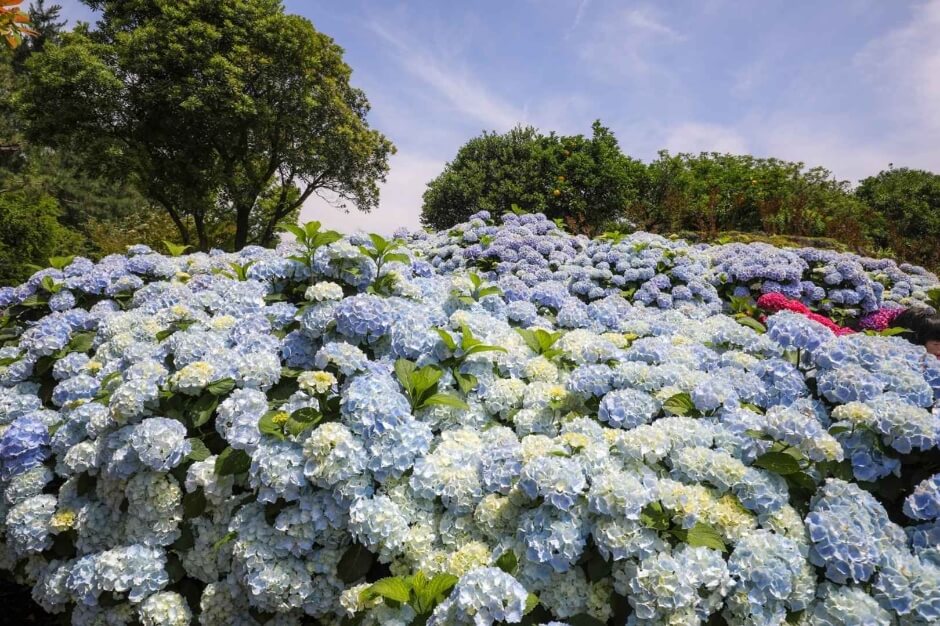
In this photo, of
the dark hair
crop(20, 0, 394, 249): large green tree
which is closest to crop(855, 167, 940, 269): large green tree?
crop(20, 0, 394, 249): large green tree

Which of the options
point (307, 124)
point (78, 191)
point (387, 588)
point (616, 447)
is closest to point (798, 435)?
point (616, 447)

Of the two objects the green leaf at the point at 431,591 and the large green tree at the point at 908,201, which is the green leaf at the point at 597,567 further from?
the large green tree at the point at 908,201

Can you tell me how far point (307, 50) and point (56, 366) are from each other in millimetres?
19085

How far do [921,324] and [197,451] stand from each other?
4.57 m

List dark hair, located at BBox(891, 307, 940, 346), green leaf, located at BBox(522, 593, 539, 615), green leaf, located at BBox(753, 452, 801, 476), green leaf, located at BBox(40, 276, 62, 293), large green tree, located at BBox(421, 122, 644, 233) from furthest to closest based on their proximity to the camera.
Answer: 1. large green tree, located at BBox(421, 122, 644, 233)
2. green leaf, located at BBox(40, 276, 62, 293)
3. dark hair, located at BBox(891, 307, 940, 346)
4. green leaf, located at BBox(753, 452, 801, 476)
5. green leaf, located at BBox(522, 593, 539, 615)

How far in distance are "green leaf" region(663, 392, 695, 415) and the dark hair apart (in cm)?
227

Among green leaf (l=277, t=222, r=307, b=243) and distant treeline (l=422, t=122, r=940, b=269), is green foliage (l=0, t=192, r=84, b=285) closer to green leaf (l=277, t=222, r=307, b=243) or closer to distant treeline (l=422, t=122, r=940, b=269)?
green leaf (l=277, t=222, r=307, b=243)

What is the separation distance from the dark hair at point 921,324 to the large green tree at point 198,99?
18.0 m

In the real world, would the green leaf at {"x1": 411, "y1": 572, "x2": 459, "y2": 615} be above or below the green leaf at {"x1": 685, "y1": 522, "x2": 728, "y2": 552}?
below

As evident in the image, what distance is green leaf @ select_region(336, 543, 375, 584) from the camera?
2.08 meters

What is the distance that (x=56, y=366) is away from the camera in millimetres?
3236

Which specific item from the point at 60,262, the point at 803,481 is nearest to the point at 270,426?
the point at 803,481

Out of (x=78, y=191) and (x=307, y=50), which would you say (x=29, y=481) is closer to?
(x=307, y=50)

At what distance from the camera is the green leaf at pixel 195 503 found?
2.34 metres
